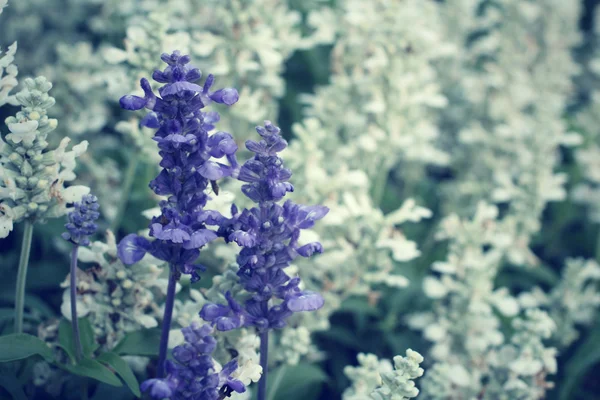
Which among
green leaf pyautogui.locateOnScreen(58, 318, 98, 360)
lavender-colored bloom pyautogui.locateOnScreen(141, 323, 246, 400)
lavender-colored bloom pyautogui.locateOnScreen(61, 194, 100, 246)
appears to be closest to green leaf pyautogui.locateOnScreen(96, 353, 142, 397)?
green leaf pyautogui.locateOnScreen(58, 318, 98, 360)

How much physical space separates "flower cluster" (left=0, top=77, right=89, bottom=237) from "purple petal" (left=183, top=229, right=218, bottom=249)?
490mm

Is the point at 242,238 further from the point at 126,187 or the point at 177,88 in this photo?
the point at 126,187

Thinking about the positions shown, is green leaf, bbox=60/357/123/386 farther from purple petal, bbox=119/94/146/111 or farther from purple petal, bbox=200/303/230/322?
purple petal, bbox=119/94/146/111

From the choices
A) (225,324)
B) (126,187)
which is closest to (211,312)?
(225,324)

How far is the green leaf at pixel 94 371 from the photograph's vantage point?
73.4 inches

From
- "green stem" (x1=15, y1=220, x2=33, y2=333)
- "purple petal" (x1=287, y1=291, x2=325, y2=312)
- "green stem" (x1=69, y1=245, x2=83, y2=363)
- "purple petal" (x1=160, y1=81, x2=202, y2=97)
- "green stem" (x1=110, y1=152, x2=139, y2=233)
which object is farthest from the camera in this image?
"green stem" (x1=110, y1=152, x2=139, y2=233)

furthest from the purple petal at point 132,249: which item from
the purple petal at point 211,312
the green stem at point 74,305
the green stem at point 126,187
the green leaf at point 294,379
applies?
the green stem at point 126,187

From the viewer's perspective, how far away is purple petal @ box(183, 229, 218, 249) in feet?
5.49

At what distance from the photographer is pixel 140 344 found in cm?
213

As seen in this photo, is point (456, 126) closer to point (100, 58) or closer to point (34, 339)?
point (100, 58)

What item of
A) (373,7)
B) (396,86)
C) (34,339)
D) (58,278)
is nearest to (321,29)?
(373,7)

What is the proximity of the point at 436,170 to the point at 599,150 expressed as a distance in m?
0.93

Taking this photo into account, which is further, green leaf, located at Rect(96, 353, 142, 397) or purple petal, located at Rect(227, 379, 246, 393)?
green leaf, located at Rect(96, 353, 142, 397)

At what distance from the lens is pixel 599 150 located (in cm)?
389
